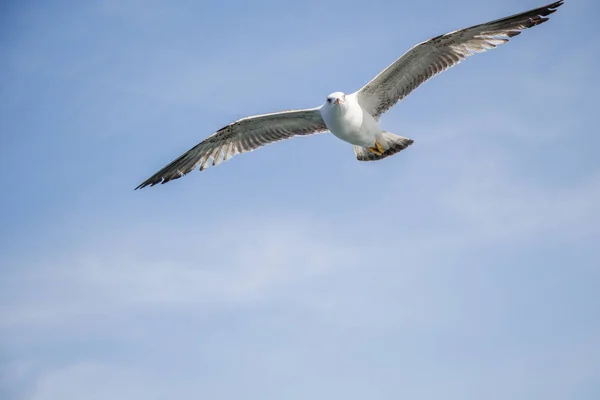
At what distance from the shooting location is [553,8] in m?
16.8

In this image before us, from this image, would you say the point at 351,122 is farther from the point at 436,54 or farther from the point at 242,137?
the point at 242,137

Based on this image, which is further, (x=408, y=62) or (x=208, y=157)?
(x=208, y=157)

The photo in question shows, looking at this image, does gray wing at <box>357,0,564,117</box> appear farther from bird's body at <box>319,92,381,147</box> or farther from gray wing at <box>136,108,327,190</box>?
gray wing at <box>136,108,327,190</box>

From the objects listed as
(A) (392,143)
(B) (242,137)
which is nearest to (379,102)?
(A) (392,143)

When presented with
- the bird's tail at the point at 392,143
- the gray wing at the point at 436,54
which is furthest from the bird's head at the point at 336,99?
the bird's tail at the point at 392,143

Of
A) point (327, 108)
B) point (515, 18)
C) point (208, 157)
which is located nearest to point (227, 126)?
point (208, 157)

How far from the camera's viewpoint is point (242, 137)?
772 inches

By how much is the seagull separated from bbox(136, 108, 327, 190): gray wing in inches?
0.9

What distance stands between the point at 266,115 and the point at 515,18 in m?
5.84

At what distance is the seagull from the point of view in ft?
55.8

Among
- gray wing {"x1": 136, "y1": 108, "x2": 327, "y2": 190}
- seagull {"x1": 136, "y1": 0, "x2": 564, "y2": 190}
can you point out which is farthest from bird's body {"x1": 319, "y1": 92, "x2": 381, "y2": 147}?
gray wing {"x1": 136, "y1": 108, "x2": 327, "y2": 190}

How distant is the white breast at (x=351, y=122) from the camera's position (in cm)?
1692

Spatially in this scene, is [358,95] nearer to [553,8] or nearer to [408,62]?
[408,62]

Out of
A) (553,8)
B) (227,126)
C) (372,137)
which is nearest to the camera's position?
(553,8)
